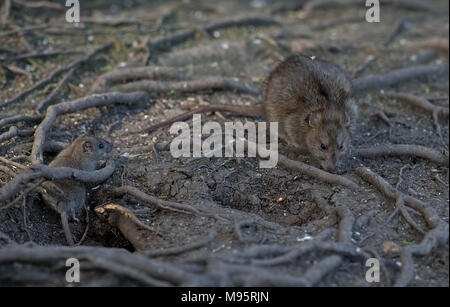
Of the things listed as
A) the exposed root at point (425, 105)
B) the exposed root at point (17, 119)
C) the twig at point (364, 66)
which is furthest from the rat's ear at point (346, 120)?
the exposed root at point (17, 119)

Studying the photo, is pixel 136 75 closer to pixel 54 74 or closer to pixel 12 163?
pixel 54 74

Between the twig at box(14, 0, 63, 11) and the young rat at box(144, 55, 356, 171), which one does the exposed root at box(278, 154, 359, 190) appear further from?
the twig at box(14, 0, 63, 11)

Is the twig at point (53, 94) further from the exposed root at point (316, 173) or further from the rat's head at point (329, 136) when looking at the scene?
the rat's head at point (329, 136)

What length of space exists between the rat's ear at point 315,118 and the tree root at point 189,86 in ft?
5.51

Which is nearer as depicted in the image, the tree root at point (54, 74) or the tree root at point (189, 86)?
the tree root at point (54, 74)

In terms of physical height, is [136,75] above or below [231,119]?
above

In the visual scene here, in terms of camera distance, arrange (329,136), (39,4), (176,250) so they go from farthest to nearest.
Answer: (39,4) < (329,136) < (176,250)

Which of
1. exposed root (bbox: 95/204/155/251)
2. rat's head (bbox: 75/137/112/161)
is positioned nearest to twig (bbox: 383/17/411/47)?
rat's head (bbox: 75/137/112/161)

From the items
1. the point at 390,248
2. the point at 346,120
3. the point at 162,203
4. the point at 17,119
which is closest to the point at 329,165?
the point at 346,120

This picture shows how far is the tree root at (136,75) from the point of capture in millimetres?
7155

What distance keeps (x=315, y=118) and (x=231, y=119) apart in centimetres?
131

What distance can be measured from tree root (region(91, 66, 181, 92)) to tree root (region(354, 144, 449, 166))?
9.92 feet

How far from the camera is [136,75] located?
730cm
